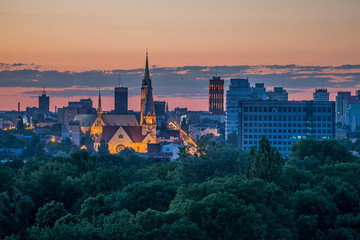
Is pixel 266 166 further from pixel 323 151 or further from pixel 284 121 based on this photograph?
pixel 284 121

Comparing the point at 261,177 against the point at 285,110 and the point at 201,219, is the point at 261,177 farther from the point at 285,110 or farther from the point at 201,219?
the point at 285,110

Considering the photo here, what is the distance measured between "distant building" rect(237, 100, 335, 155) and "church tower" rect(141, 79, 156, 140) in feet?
114

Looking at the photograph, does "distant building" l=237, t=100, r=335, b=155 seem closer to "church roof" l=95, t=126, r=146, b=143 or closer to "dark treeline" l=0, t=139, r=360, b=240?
"church roof" l=95, t=126, r=146, b=143

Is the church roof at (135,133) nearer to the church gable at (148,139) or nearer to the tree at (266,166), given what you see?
the church gable at (148,139)

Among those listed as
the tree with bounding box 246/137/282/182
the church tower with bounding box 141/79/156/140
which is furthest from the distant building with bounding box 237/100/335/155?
the tree with bounding box 246/137/282/182

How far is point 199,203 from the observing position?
4203 centimetres

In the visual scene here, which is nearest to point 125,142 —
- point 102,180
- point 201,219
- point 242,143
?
point 242,143

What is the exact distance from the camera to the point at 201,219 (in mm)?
40812

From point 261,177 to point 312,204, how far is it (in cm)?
482

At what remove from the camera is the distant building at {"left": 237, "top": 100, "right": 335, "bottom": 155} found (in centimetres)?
15375

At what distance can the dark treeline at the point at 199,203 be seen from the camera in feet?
124

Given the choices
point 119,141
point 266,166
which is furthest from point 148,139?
point 266,166

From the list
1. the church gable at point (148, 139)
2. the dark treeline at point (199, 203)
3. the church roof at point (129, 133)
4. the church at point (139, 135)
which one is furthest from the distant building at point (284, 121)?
the dark treeline at point (199, 203)

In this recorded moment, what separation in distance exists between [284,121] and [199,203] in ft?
378
